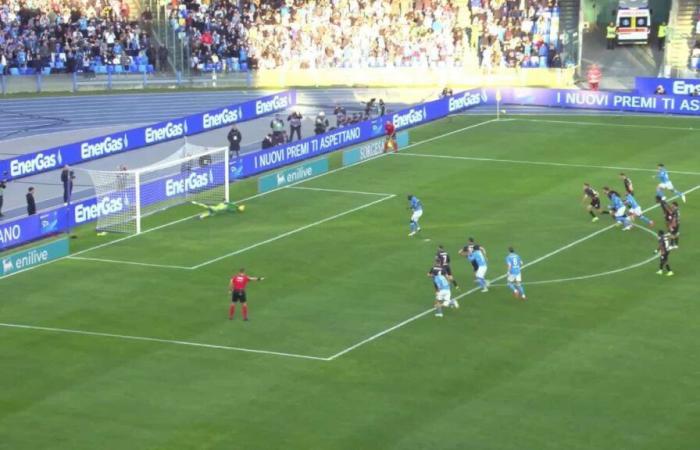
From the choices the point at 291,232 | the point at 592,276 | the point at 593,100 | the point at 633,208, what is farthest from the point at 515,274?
the point at 593,100

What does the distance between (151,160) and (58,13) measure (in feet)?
65.1

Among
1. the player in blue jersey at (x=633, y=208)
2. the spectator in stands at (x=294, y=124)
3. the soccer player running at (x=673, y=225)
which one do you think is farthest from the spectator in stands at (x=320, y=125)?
the soccer player running at (x=673, y=225)

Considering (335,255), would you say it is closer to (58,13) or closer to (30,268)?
(30,268)

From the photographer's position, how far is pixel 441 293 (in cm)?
3972

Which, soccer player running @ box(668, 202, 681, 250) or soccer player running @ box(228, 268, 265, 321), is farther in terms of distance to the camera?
soccer player running @ box(668, 202, 681, 250)

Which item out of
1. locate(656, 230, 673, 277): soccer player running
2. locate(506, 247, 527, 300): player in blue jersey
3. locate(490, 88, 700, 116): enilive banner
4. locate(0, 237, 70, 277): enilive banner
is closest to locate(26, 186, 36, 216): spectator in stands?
locate(0, 237, 70, 277): enilive banner

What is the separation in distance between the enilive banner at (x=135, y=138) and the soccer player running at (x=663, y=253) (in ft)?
71.7

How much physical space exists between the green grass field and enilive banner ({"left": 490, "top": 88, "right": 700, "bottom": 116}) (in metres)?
15.8

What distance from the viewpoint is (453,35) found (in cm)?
8250

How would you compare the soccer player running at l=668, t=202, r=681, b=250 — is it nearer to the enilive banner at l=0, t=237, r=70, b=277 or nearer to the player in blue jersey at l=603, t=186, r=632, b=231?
Answer: the player in blue jersey at l=603, t=186, r=632, b=231

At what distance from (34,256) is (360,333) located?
1221 cm

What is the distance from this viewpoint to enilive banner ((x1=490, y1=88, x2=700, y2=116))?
7269 cm

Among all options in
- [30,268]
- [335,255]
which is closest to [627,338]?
[335,255]

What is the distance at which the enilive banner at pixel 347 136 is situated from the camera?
193ft
